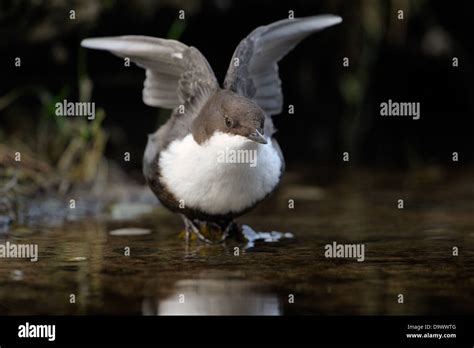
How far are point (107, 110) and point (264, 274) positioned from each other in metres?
5.86

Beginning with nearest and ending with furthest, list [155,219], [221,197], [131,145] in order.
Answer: [221,197], [155,219], [131,145]

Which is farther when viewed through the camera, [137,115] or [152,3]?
[137,115]

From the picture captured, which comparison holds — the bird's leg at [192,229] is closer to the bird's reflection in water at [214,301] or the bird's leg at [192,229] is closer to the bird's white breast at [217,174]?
the bird's white breast at [217,174]

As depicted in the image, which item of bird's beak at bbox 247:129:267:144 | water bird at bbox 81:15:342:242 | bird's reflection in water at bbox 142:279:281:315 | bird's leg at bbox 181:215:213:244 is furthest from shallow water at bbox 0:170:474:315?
bird's beak at bbox 247:129:267:144

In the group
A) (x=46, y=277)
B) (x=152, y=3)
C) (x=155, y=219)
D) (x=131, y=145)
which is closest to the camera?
(x=46, y=277)

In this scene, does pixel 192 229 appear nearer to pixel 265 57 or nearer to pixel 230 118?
pixel 230 118

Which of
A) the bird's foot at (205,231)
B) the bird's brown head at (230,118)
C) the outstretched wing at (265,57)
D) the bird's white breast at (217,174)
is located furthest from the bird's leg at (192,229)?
the outstretched wing at (265,57)

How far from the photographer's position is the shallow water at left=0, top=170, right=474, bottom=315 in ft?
13.7

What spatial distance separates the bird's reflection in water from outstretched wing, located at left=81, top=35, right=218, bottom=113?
1766mm

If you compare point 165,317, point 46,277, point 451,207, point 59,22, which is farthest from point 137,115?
point 165,317

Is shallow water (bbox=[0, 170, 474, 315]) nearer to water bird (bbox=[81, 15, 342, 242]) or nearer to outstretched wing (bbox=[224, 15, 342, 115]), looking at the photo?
water bird (bbox=[81, 15, 342, 242])

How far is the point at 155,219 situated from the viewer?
703 cm

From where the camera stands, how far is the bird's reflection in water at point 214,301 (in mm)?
4070

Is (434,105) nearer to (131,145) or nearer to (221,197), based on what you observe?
(131,145)
